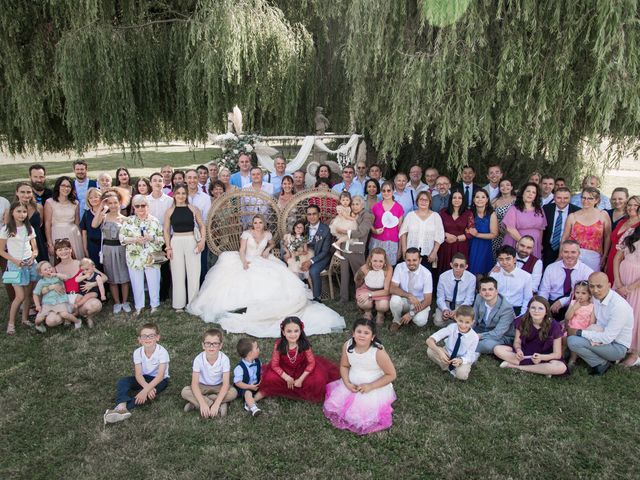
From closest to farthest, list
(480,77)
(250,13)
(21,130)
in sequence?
1. (480,77)
2. (250,13)
3. (21,130)

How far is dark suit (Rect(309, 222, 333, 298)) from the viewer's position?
6492mm

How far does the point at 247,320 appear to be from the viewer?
18.8 ft

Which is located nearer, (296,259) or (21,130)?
(296,259)

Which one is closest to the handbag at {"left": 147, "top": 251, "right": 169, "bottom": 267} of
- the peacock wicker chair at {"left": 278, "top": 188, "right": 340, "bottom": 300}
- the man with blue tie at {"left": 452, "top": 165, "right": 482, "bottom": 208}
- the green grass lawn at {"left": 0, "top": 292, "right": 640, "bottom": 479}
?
the green grass lawn at {"left": 0, "top": 292, "right": 640, "bottom": 479}

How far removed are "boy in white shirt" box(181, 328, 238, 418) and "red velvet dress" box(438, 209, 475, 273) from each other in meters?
3.28

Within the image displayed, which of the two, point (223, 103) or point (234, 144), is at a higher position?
point (223, 103)

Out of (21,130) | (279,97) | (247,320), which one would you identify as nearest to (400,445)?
(247,320)

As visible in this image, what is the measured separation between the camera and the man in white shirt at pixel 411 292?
5594mm

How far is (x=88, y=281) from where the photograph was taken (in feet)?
18.9

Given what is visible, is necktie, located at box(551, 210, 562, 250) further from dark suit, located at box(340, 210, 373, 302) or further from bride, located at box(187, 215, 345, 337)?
bride, located at box(187, 215, 345, 337)

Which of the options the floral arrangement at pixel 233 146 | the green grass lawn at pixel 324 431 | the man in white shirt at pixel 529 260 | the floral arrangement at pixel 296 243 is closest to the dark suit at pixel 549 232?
the man in white shirt at pixel 529 260

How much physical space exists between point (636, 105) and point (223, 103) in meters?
6.26

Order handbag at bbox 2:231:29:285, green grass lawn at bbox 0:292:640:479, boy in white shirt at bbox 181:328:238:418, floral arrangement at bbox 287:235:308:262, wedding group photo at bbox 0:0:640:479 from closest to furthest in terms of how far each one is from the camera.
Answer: green grass lawn at bbox 0:292:640:479
wedding group photo at bbox 0:0:640:479
boy in white shirt at bbox 181:328:238:418
handbag at bbox 2:231:29:285
floral arrangement at bbox 287:235:308:262

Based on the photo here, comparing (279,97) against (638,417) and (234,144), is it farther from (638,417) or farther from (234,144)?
(638,417)
